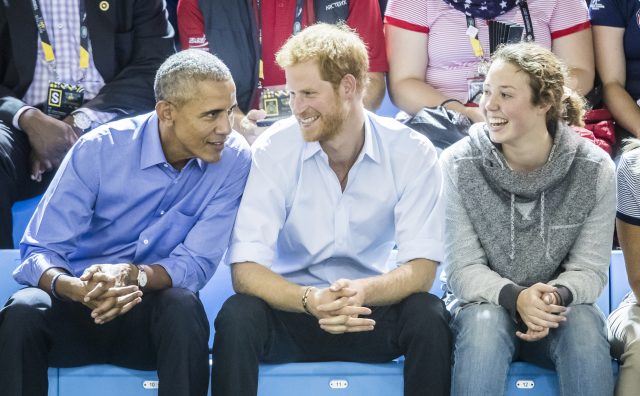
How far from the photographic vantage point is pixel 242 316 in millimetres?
2805

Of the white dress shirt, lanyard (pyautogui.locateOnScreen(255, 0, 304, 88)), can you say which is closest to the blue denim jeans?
the white dress shirt

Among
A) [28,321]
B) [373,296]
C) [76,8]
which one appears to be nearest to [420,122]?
[373,296]

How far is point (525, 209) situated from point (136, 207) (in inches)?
43.2

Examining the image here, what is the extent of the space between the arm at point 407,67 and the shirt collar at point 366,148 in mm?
842

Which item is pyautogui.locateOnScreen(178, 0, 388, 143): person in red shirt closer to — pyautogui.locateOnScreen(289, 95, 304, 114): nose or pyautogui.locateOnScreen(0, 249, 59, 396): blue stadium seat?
pyautogui.locateOnScreen(289, 95, 304, 114): nose

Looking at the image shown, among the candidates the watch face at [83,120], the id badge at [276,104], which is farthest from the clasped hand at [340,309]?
the watch face at [83,120]

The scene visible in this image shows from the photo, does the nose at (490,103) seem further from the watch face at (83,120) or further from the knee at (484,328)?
the watch face at (83,120)

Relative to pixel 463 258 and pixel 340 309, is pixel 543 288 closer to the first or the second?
pixel 463 258

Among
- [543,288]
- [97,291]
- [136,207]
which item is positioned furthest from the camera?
[136,207]

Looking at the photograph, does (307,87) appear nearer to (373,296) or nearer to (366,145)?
(366,145)

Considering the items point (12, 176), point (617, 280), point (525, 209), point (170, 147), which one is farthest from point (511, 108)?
point (12, 176)

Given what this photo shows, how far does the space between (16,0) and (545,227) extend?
210 cm

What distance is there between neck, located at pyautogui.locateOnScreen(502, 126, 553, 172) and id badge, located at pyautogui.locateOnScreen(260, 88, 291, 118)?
0.99 meters

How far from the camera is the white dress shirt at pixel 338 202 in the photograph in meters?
3.05
